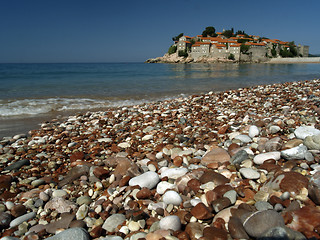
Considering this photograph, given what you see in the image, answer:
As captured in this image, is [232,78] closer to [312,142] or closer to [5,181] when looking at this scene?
[312,142]

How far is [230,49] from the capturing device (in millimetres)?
84500

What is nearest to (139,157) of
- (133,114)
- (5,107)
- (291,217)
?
(291,217)

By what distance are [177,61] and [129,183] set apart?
94456 millimetres

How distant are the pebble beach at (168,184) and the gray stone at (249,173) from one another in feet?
0.04

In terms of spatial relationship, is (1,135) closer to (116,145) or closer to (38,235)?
(116,145)

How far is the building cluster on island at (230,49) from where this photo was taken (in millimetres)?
83250

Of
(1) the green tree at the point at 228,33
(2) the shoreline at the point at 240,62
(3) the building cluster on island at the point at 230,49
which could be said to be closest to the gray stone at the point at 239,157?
(2) the shoreline at the point at 240,62

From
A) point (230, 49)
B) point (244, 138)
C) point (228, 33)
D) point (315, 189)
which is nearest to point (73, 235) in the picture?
point (315, 189)

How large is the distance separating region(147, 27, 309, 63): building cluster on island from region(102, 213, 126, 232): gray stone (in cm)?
8754

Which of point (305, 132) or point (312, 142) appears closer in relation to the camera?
point (312, 142)

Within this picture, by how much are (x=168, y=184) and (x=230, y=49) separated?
90819 millimetres

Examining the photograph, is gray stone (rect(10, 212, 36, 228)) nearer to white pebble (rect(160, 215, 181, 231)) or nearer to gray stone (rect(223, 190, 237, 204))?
white pebble (rect(160, 215, 181, 231))

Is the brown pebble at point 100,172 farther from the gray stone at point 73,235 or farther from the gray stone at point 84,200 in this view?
the gray stone at point 73,235

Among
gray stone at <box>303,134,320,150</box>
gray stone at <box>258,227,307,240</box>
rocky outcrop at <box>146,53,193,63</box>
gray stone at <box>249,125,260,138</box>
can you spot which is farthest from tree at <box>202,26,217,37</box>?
gray stone at <box>258,227,307,240</box>
